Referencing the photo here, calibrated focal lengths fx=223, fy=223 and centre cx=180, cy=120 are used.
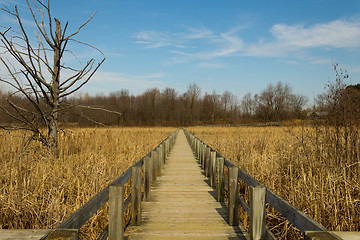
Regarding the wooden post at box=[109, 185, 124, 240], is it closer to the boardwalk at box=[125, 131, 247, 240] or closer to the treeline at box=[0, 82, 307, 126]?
the boardwalk at box=[125, 131, 247, 240]

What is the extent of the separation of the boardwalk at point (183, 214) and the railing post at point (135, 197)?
13cm

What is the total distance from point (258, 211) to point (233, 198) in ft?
3.24

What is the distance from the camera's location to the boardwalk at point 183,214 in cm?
325

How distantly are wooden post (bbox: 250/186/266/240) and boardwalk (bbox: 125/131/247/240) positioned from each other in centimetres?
60

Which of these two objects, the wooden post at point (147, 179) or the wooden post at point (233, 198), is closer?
the wooden post at point (233, 198)

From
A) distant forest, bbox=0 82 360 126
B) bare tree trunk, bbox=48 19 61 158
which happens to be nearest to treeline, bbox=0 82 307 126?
distant forest, bbox=0 82 360 126

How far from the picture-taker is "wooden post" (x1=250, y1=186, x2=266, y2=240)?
264 centimetres

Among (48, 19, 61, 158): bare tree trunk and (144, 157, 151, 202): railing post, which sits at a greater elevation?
(48, 19, 61, 158): bare tree trunk

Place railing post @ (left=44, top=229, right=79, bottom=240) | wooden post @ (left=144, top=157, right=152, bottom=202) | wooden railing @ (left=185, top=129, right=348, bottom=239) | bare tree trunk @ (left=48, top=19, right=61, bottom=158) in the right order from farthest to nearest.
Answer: bare tree trunk @ (left=48, top=19, right=61, bottom=158)
wooden post @ (left=144, top=157, right=152, bottom=202)
wooden railing @ (left=185, top=129, right=348, bottom=239)
railing post @ (left=44, top=229, right=79, bottom=240)

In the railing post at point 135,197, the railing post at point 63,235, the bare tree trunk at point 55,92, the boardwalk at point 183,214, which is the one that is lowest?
the boardwalk at point 183,214

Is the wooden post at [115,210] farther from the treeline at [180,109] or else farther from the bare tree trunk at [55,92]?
the treeline at [180,109]

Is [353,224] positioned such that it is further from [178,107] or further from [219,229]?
[178,107]

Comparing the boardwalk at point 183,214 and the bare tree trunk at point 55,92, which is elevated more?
the bare tree trunk at point 55,92

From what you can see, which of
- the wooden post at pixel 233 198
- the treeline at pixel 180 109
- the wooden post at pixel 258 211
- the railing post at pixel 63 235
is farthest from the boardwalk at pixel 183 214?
the treeline at pixel 180 109
